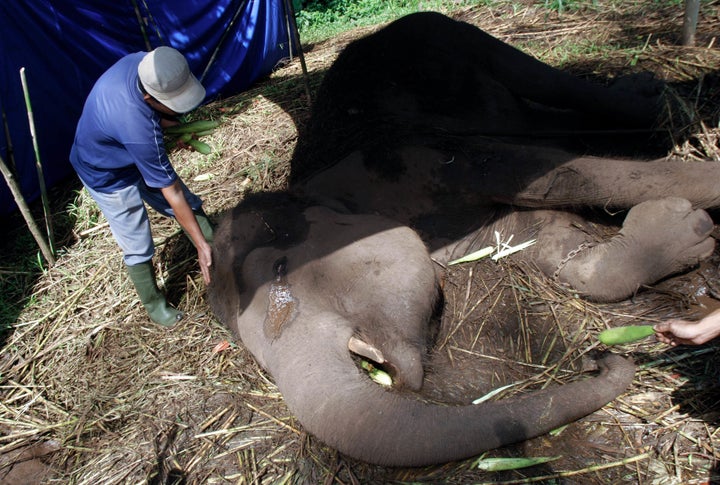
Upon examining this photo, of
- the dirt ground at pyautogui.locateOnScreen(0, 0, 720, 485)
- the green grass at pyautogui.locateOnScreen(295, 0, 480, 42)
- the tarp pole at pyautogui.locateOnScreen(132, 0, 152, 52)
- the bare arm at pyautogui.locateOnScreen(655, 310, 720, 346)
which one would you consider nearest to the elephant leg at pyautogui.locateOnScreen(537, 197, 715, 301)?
the dirt ground at pyautogui.locateOnScreen(0, 0, 720, 485)

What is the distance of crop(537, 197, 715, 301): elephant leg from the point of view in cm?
316

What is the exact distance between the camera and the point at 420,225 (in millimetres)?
3850

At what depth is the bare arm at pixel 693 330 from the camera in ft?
7.34

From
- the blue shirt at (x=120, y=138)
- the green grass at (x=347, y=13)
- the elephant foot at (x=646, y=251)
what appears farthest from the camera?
the green grass at (x=347, y=13)

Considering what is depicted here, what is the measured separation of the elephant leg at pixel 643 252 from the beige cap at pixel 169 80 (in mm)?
2629

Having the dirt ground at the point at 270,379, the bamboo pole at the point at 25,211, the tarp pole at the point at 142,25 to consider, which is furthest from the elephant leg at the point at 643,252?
the tarp pole at the point at 142,25

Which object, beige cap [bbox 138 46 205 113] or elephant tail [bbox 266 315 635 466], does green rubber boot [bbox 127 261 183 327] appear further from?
elephant tail [bbox 266 315 635 466]

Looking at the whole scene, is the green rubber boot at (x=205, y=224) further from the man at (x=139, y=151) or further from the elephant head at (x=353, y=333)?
the elephant head at (x=353, y=333)

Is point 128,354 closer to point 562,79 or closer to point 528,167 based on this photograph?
point 528,167

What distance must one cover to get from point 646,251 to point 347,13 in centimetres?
1130

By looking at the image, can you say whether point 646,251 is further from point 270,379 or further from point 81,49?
point 81,49

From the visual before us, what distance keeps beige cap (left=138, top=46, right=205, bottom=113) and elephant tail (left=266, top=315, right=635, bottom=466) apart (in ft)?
6.02

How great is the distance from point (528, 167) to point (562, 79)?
975 mm

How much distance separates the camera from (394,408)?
7.63ft
